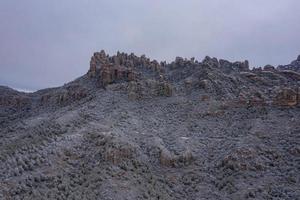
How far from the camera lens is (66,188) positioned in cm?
2933

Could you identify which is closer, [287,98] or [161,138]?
[161,138]

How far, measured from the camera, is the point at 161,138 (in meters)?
41.6

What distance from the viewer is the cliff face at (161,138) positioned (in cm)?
3152

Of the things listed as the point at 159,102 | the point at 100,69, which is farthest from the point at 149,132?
the point at 100,69

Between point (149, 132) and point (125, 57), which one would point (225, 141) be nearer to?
point (149, 132)

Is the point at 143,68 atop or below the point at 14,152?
atop

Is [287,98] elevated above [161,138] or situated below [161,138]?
above

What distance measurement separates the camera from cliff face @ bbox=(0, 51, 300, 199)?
3152cm

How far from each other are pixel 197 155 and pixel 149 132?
19.2 feet

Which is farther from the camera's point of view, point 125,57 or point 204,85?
point 125,57

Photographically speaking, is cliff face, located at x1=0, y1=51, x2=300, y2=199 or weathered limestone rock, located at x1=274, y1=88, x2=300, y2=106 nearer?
cliff face, located at x1=0, y1=51, x2=300, y2=199

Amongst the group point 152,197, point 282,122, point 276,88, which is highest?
point 276,88

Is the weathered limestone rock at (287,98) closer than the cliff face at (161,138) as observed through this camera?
No

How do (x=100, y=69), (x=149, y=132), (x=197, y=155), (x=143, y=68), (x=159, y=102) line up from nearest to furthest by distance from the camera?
(x=197, y=155)
(x=149, y=132)
(x=159, y=102)
(x=100, y=69)
(x=143, y=68)
